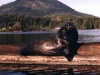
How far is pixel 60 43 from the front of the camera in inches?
582

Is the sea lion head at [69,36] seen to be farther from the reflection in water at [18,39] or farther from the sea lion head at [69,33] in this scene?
the reflection in water at [18,39]

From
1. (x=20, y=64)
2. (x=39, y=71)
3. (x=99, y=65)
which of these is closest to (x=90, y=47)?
(x=99, y=65)

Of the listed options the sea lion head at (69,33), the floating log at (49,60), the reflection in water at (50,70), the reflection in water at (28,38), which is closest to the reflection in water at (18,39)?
the reflection in water at (28,38)

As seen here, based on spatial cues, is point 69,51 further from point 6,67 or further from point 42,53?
point 6,67

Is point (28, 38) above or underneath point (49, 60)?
underneath

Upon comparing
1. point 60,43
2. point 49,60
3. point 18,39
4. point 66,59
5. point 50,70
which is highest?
point 60,43

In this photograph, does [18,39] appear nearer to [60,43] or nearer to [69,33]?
[60,43]

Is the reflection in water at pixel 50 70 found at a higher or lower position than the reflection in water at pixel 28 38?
higher

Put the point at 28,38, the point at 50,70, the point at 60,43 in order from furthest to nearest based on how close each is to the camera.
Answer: the point at 28,38
the point at 60,43
the point at 50,70

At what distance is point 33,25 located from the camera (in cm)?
19988

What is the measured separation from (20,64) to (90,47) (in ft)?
14.8

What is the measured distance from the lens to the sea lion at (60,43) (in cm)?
1457

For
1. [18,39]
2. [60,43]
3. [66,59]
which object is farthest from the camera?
[18,39]

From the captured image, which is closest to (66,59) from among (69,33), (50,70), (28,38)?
(50,70)
